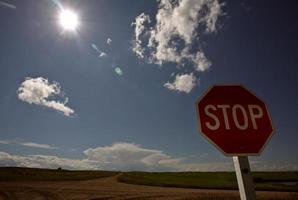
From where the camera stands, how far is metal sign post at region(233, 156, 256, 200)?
5.27 ft

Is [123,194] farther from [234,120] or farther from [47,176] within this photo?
[47,176]

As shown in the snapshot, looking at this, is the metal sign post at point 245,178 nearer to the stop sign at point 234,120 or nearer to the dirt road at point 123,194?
the stop sign at point 234,120

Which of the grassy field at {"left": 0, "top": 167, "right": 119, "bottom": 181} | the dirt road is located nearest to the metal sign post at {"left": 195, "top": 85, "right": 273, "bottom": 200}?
the dirt road

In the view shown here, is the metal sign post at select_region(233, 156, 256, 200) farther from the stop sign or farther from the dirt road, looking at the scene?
the dirt road

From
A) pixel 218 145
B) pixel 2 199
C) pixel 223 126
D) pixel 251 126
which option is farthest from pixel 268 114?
pixel 2 199

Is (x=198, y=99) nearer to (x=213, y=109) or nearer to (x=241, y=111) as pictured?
(x=213, y=109)

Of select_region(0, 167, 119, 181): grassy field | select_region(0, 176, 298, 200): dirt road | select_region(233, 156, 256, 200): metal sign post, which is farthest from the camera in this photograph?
select_region(0, 167, 119, 181): grassy field

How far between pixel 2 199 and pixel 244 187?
21861 millimetres

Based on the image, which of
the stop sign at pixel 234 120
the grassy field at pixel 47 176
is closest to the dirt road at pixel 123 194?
the grassy field at pixel 47 176

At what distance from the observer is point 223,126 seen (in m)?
1.76

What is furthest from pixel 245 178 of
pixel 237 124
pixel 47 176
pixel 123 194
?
pixel 47 176

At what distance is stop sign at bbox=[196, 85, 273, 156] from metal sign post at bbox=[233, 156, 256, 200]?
0.20ft

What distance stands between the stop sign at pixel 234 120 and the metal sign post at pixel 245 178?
6cm

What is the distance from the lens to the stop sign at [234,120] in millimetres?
1688
